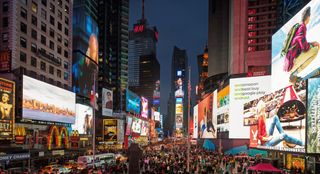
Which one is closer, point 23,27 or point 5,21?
point 5,21

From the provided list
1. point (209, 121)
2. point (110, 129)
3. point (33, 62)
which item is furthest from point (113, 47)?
point (33, 62)

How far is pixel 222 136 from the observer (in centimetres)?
8231

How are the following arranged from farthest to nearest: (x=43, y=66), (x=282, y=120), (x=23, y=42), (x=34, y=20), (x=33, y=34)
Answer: (x=43, y=66), (x=34, y=20), (x=33, y=34), (x=23, y=42), (x=282, y=120)

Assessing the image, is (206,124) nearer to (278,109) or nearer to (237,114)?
(237,114)

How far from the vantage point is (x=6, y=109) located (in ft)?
140

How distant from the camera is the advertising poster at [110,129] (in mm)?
92750

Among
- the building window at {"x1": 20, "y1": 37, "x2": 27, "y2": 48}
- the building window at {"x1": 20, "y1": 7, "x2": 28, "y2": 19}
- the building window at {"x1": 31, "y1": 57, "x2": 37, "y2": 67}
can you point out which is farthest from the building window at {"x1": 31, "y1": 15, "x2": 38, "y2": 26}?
the building window at {"x1": 31, "y1": 57, "x2": 37, "y2": 67}

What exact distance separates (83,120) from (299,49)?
59.9 metres

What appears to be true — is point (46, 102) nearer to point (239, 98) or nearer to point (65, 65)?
point (65, 65)

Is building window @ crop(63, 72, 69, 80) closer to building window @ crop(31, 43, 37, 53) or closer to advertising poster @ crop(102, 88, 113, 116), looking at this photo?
advertising poster @ crop(102, 88, 113, 116)

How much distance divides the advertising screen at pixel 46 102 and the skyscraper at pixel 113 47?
10705 centimetres

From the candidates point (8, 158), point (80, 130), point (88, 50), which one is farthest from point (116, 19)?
point (8, 158)

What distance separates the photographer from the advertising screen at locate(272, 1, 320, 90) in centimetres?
2439

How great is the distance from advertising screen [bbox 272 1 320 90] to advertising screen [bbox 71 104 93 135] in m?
52.3
